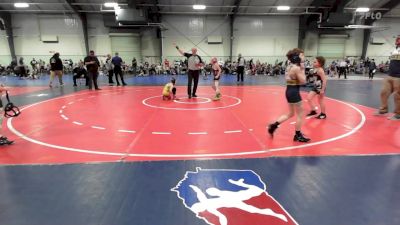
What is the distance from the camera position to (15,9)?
92.2 ft

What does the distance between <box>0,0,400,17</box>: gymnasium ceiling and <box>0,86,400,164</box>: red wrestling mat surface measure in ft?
64.1

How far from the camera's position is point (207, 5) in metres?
27.8

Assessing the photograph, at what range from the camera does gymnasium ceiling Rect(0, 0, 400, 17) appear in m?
26.7

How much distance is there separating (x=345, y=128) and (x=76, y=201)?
597 centimetres

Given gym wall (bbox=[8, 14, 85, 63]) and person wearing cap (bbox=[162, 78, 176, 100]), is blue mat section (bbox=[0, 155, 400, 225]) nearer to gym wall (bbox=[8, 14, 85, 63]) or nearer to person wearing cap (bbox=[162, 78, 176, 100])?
person wearing cap (bbox=[162, 78, 176, 100])

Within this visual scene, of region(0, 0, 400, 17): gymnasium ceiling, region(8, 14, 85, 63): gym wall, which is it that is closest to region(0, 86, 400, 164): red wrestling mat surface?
region(0, 0, 400, 17): gymnasium ceiling

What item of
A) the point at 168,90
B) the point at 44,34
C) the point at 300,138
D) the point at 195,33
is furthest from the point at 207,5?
the point at 300,138

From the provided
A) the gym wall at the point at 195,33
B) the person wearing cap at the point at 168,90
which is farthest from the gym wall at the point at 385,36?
the person wearing cap at the point at 168,90

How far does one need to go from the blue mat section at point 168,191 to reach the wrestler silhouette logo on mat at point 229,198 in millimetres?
98

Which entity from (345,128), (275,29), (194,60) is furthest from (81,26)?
(345,128)

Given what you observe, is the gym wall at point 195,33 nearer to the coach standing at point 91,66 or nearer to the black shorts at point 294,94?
the coach standing at point 91,66

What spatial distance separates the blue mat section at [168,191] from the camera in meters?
3.13

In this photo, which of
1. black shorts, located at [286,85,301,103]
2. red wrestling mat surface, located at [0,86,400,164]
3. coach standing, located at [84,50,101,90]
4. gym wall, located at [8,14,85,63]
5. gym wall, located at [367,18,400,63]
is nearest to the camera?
red wrestling mat surface, located at [0,86,400,164]

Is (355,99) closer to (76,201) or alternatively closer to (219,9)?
(76,201)
